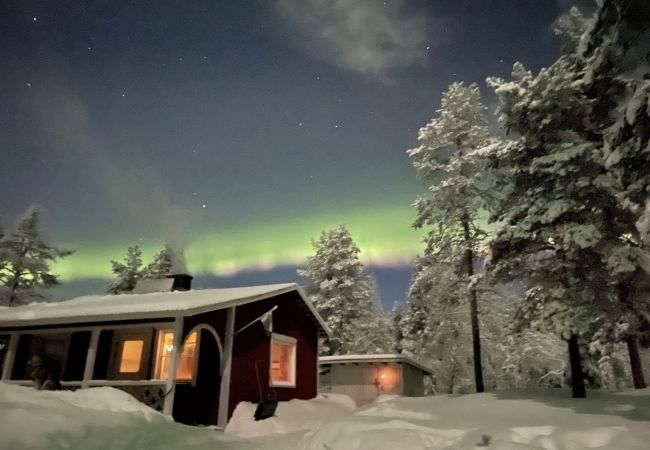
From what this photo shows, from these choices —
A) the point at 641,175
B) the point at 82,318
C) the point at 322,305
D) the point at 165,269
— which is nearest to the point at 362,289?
the point at 322,305

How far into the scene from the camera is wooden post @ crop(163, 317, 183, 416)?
12.8 meters

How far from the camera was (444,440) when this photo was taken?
9.47 meters

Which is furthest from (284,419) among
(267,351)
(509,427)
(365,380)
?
(365,380)

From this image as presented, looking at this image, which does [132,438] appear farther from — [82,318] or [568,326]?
[568,326]

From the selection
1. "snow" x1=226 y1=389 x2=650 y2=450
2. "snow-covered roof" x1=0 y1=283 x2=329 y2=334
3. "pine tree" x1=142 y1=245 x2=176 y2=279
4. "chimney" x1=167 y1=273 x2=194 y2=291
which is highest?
"pine tree" x1=142 y1=245 x2=176 y2=279

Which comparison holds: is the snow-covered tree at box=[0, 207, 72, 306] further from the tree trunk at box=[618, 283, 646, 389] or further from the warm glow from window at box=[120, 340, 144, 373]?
the tree trunk at box=[618, 283, 646, 389]

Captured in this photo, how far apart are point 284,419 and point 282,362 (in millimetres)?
4205

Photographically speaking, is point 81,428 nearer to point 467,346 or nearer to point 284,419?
point 284,419

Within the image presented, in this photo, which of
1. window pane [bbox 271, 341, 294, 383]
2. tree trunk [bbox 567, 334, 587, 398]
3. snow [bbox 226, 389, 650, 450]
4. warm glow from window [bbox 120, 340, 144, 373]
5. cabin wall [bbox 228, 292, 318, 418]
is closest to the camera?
snow [bbox 226, 389, 650, 450]

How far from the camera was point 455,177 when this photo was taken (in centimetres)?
2255

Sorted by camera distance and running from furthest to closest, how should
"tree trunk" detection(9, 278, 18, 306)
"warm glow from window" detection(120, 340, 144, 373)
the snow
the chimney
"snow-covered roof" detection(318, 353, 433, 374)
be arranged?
"tree trunk" detection(9, 278, 18, 306)
"snow-covered roof" detection(318, 353, 433, 374)
the chimney
"warm glow from window" detection(120, 340, 144, 373)
the snow

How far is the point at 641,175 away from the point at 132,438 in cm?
1165

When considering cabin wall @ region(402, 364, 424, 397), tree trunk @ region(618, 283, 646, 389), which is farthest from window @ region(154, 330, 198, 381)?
tree trunk @ region(618, 283, 646, 389)

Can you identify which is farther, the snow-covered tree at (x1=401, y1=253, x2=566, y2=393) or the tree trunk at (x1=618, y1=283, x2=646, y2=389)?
the snow-covered tree at (x1=401, y1=253, x2=566, y2=393)
